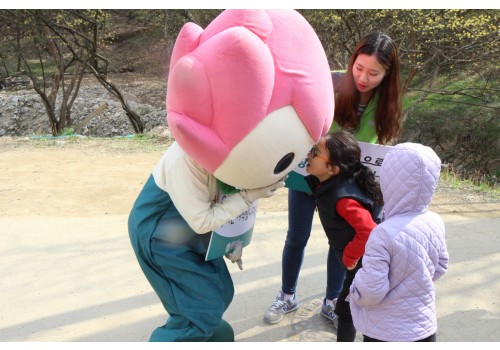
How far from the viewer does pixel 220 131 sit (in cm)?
193

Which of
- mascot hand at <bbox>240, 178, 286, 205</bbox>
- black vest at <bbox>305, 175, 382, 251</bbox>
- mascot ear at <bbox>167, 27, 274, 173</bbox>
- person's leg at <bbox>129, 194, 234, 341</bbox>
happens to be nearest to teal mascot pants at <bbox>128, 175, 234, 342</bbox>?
person's leg at <bbox>129, 194, 234, 341</bbox>

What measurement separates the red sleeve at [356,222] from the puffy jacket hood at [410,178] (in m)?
0.26

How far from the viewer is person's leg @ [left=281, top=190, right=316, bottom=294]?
2906mm

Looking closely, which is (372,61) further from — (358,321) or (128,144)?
(128,144)

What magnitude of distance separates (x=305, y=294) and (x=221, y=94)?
6.51ft

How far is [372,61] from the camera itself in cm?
252

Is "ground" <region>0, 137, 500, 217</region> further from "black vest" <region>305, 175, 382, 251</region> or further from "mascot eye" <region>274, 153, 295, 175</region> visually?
"mascot eye" <region>274, 153, 295, 175</region>

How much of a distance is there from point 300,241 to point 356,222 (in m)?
0.71

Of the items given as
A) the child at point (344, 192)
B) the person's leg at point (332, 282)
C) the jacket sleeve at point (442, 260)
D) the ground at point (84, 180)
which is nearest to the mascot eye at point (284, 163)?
the child at point (344, 192)

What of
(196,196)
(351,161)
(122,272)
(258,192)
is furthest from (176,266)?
(122,272)

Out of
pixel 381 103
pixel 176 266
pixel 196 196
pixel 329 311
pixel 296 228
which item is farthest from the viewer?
pixel 329 311

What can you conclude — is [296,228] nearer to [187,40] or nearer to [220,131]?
[220,131]

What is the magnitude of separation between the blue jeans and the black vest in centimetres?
42

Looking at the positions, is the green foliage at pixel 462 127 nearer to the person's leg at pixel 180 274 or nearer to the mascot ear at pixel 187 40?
the person's leg at pixel 180 274
